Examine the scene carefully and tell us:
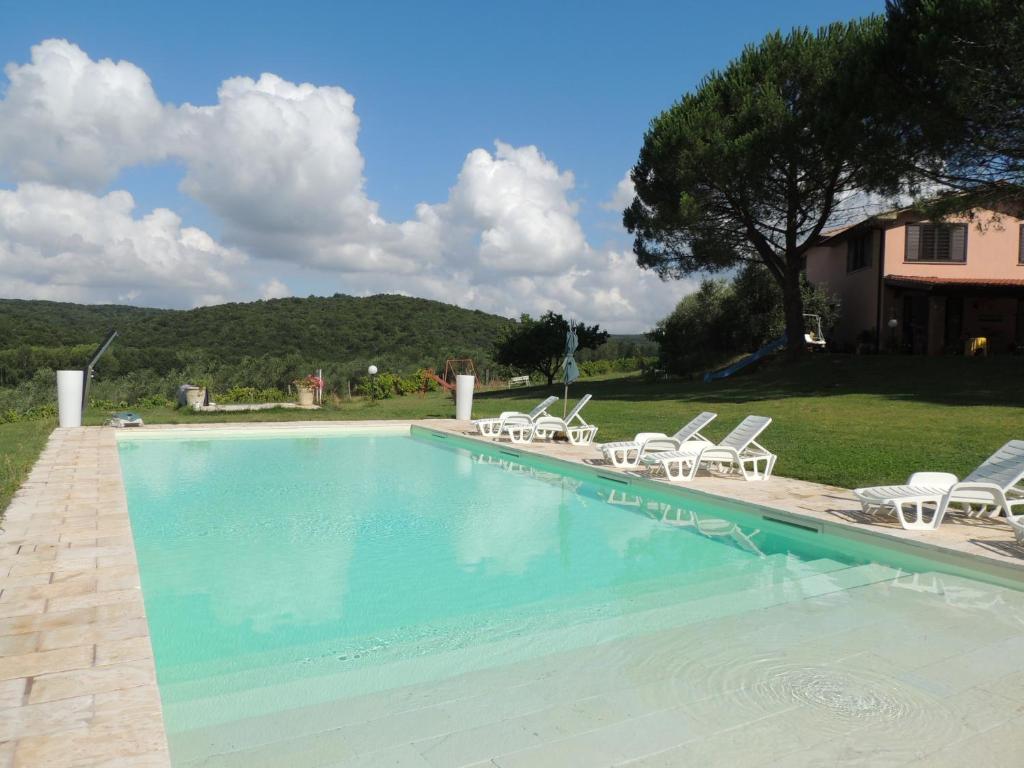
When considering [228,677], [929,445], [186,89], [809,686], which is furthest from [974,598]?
[186,89]

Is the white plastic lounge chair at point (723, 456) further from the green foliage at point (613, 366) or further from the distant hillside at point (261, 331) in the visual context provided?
the green foliage at point (613, 366)

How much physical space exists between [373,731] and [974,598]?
3938 millimetres

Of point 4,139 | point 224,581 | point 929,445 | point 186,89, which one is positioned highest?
point 186,89

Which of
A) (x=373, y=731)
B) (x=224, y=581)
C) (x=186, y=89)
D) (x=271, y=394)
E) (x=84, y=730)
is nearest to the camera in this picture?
(x=84, y=730)

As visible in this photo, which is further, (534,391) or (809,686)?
(534,391)

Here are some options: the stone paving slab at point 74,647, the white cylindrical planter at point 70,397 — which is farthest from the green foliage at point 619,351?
the stone paving slab at point 74,647

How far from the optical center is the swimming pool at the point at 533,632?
2.88m

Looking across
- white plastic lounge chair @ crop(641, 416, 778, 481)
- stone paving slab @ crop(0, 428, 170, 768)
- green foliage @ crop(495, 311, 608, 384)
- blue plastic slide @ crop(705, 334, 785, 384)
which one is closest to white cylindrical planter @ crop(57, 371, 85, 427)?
stone paving slab @ crop(0, 428, 170, 768)

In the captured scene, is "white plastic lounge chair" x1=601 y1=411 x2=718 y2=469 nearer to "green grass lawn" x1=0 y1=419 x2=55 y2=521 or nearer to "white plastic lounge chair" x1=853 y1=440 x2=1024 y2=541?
"white plastic lounge chair" x1=853 y1=440 x2=1024 y2=541

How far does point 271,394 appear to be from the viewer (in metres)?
21.8

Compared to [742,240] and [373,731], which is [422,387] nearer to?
[742,240]

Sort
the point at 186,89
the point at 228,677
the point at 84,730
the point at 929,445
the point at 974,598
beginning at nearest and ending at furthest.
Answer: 1. the point at 84,730
2. the point at 228,677
3. the point at 974,598
4. the point at 929,445
5. the point at 186,89

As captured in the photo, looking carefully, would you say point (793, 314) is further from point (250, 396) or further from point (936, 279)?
point (250, 396)

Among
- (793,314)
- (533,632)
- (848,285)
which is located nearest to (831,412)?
(793,314)
